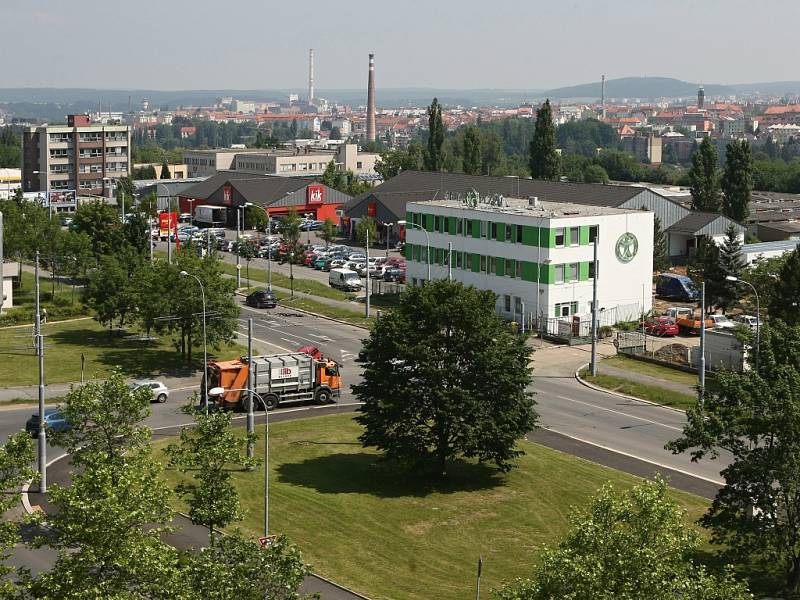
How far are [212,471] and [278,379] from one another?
77.6ft

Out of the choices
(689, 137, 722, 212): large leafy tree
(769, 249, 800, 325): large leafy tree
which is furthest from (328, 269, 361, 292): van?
(689, 137, 722, 212): large leafy tree

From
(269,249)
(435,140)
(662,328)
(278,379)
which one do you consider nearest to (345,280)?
(269,249)

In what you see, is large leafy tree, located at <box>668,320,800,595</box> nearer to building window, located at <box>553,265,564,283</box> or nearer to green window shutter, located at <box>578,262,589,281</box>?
building window, located at <box>553,265,564,283</box>

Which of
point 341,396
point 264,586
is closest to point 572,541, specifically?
point 264,586

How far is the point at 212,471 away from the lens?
30.6 m

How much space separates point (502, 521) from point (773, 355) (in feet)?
35.6

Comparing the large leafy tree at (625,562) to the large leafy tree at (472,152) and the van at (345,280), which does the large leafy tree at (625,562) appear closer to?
the van at (345,280)

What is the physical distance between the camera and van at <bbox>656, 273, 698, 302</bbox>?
3319 inches

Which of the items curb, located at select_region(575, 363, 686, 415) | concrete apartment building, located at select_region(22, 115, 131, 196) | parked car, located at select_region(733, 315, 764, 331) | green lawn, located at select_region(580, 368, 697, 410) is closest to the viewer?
curb, located at select_region(575, 363, 686, 415)

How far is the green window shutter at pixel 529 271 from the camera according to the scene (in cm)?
7407

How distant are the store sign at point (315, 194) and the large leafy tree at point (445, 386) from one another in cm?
8844

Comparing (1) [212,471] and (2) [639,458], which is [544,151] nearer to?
(2) [639,458]

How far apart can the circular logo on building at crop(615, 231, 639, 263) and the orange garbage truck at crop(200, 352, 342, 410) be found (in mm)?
28202

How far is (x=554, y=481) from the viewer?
141 ft
